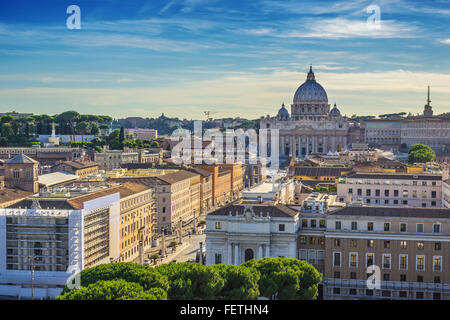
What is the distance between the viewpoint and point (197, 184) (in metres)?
58.7

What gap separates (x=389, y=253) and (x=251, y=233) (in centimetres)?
618

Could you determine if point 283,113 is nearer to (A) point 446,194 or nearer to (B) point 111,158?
(B) point 111,158

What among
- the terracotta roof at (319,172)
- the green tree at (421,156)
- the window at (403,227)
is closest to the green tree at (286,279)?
the window at (403,227)

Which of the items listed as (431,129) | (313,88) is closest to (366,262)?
(431,129)

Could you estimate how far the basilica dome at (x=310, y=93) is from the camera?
147m

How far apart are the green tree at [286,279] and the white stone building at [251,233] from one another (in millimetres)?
4277

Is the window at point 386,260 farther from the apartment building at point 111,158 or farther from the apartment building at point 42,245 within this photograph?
the apartment building at point 111,158

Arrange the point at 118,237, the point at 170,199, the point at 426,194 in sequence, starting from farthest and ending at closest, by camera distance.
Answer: the point at 170,199, the point at 426,194, the point at 118,237

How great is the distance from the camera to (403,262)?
28.5 metres

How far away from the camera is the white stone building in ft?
96.8

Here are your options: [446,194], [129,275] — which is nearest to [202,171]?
[446,194]

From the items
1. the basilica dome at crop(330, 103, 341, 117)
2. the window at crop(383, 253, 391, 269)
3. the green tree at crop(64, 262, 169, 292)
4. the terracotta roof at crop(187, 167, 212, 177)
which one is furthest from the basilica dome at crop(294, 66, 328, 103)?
the green tree at crop(64, 262, 169, 292)

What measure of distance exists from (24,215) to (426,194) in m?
27.1
